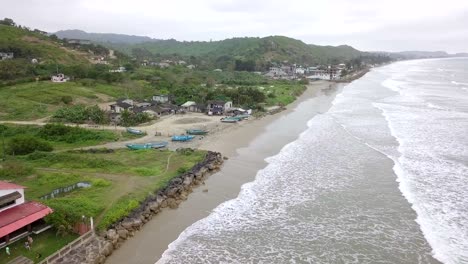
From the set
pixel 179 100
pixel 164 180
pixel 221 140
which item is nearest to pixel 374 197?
pixel 164 180

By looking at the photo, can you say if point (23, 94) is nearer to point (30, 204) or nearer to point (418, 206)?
point (30, 204)

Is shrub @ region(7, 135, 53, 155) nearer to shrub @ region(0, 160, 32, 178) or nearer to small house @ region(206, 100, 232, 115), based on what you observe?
shrub @ region(0, 160, 32, 178)

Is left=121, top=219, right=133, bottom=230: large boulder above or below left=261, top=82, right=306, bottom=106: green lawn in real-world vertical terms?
below

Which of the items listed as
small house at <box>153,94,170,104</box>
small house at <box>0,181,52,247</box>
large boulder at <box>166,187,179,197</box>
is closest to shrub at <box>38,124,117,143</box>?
large boulder at <box>166,187,179,197</box>

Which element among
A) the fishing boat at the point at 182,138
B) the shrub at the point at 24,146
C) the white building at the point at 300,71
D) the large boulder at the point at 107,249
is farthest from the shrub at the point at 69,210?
the white building at the point at 300,71

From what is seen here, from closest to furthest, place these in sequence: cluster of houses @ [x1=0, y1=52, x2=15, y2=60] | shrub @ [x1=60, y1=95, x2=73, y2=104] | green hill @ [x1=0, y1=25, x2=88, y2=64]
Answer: shrub @ [x1=60, y1=95, x2=73, y2=104], cluster of houses @ [x1=0, y1=52, x2=15, y2=60], green hill @ [x1=0, y1=25, x2=88, y2=64]

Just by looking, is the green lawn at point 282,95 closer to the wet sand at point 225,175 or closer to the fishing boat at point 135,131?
the wet sand at point 225,175
